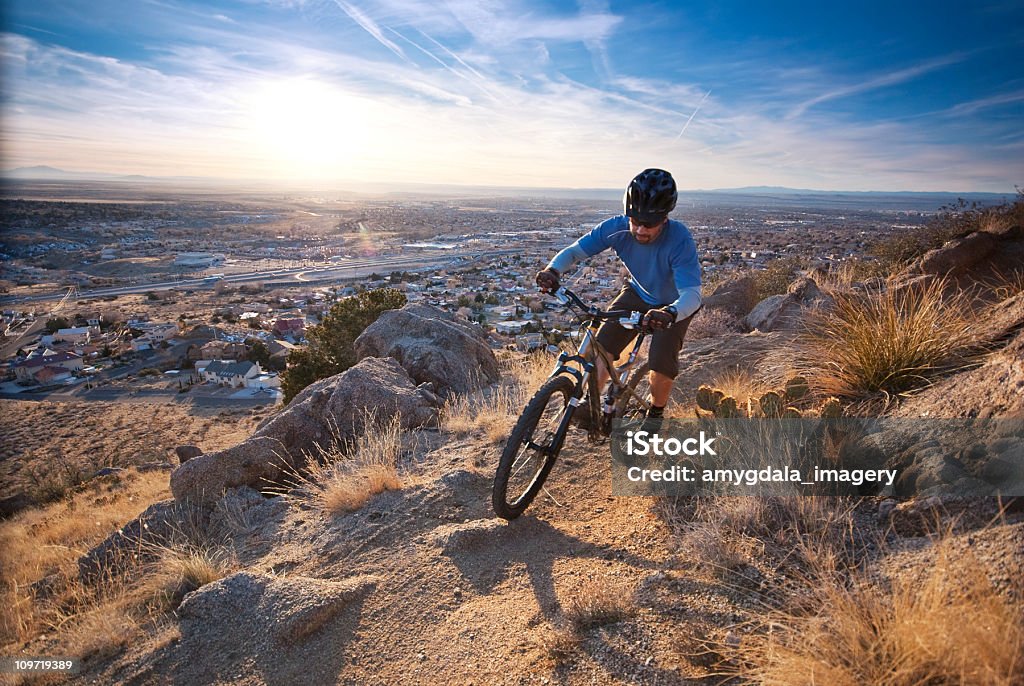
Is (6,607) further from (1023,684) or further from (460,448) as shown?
(1023,684)

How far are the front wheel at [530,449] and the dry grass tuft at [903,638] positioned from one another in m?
1.82

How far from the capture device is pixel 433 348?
8.67 metres

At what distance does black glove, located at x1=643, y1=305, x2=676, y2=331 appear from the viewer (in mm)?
3354

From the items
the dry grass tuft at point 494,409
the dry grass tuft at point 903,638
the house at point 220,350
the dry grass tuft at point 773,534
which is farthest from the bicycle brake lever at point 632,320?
the house at point 220,350

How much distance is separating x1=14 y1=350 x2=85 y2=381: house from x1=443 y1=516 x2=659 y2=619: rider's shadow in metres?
33.8

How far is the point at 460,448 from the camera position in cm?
570

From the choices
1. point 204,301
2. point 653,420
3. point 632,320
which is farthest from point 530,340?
point 204,301

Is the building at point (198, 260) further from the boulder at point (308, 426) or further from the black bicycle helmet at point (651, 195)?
the black bicycle helmet at point (651, 195)

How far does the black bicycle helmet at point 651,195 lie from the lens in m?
3.68

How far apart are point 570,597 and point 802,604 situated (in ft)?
3.89

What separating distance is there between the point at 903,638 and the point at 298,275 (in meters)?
60.6

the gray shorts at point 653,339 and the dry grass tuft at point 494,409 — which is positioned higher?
the gray shorts at point 653,339

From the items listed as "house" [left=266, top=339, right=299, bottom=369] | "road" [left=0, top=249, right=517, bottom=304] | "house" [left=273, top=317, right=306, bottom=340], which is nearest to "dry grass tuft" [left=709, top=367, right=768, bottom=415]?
"house" [left=266, top=339, right=299, bottom=369]

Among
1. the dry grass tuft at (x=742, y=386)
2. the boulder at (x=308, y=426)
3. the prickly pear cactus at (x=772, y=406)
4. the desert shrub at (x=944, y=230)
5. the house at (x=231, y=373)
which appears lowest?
the house at (x=231, y=373)
